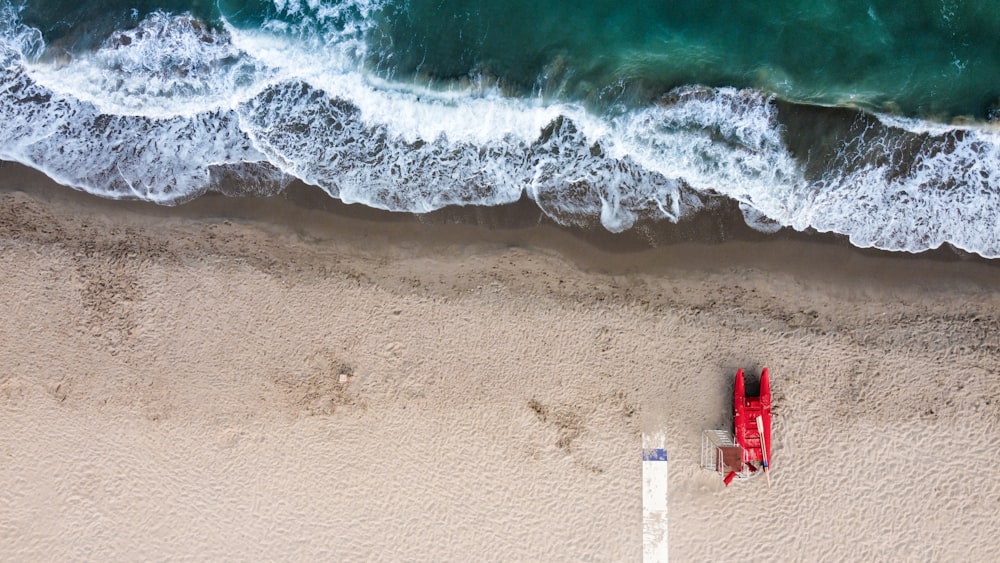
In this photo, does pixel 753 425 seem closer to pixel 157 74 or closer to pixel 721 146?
pixel 721 146

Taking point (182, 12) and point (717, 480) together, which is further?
point (182, 12)

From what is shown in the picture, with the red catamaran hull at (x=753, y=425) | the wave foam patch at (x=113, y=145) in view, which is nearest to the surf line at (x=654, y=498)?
the red catamaran hull at (x=753, y=425)

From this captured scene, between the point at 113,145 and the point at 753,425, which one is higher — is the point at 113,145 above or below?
above

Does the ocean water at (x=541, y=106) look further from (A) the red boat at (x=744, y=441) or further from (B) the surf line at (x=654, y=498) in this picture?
(B) the surf line at (x=654, y=498)

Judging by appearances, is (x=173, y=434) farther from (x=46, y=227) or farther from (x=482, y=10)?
(x=482, y=10)

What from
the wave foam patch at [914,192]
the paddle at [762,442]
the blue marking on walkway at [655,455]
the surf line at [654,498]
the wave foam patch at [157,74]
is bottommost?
the surf line at [654,498]

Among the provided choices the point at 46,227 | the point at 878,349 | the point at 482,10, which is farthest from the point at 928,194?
the point at 46,227

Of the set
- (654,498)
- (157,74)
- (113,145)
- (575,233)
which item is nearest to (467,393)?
(575,233)
